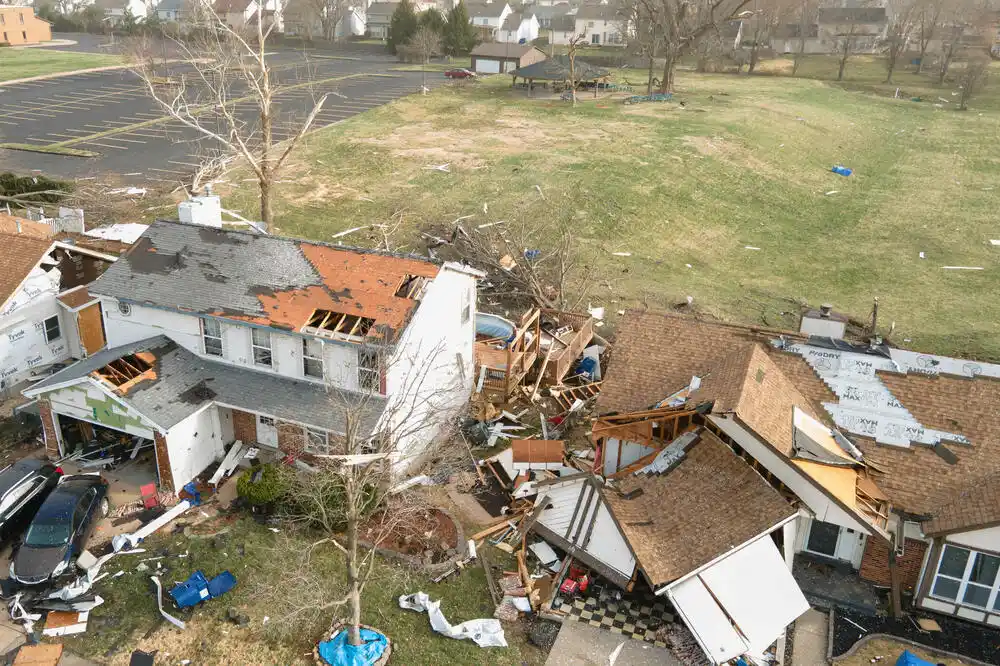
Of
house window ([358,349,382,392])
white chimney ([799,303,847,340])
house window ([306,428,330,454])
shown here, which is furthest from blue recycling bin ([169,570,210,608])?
white chimney ([799,303,847,340])

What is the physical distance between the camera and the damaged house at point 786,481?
17266 mm

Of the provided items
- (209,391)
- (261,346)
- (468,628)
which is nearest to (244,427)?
(209,391)

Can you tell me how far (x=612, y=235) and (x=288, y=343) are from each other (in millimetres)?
25234

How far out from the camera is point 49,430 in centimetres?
2241

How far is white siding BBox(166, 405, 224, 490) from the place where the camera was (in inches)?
818

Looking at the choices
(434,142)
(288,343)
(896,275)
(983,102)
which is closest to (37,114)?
(434,142)

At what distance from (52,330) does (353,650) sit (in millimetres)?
18606

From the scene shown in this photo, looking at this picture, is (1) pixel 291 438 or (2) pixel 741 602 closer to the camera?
(2) pixel 741 602

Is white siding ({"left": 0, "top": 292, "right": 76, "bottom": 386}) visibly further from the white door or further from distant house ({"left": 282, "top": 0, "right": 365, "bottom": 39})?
distant house ({"left": 282, "top": 0, "right": 365, "bottom": 39})

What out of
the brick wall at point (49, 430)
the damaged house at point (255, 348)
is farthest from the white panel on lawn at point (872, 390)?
the brick wall at point (49, 430)

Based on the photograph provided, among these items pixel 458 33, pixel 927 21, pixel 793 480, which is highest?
pixel 927 21

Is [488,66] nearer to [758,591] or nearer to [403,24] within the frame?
[403,24]

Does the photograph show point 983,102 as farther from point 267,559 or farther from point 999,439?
point 267,559

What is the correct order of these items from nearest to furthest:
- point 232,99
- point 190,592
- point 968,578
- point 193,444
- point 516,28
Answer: point 190,592 → point 968,578 → point 193,444 → point 232,99 → point 516,28
